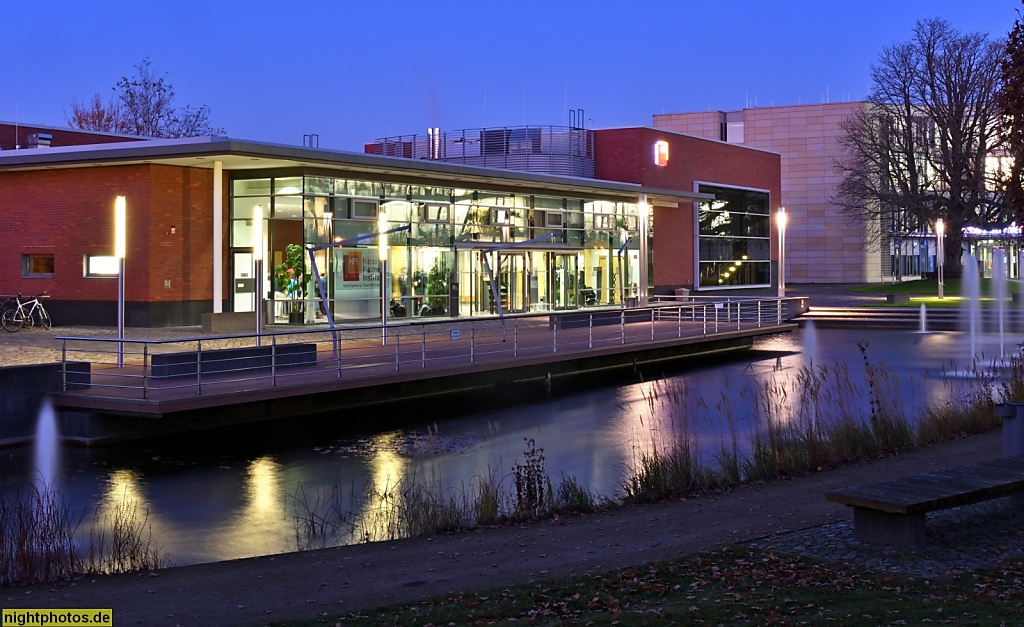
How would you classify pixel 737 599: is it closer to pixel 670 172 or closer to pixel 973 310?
pixel 973 310

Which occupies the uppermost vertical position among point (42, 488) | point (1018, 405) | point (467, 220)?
point (467, 220)

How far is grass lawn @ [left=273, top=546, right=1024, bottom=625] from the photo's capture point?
279 inches

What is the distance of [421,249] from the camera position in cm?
3791

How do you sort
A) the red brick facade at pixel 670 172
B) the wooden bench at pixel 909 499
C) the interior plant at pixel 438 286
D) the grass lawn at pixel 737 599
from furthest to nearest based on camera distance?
the red brick facade at pixel 670 172
the interior plant at pixel 438 286
the wooden bench at pixel 909 499
the grass lawn at pixel 737 599

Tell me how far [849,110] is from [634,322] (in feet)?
188

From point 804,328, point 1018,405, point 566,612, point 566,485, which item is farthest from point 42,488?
point 804,328

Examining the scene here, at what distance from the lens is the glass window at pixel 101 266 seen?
3172 centimetres

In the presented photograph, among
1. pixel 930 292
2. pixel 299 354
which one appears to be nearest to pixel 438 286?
pixel 299 354

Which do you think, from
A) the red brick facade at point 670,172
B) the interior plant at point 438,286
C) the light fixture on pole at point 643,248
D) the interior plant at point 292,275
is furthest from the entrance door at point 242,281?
the red brick facade at point 670,172

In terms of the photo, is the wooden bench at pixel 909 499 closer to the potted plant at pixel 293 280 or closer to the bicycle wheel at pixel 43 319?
the potted plant at pixel 293 280

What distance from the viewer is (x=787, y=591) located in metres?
7.80

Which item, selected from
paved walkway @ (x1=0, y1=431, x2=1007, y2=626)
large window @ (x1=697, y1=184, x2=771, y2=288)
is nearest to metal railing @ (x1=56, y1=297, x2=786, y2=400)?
paved walkway @ (x1=0, y1=431, x2=1007, y2=626)

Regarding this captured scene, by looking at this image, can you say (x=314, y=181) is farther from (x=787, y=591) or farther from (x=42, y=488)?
(x=787, y=591)

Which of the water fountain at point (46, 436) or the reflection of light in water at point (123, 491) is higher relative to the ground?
the water fountain at point (46, 436)
